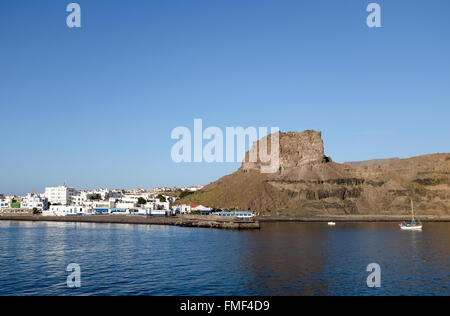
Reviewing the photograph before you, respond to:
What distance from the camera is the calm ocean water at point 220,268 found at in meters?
41.0

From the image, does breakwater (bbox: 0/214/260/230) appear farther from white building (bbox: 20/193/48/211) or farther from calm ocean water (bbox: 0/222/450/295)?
calm ocean water (bbox: 0/222/450/295)

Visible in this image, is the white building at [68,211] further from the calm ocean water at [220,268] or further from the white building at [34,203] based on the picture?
the calm ocean water at [220,268]

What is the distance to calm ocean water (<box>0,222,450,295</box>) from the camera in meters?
41.0

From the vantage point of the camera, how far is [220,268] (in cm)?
5259

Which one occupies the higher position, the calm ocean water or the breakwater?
the calm ocean water

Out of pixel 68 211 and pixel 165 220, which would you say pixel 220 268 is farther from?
pixel 68 211

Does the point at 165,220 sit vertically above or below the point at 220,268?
below

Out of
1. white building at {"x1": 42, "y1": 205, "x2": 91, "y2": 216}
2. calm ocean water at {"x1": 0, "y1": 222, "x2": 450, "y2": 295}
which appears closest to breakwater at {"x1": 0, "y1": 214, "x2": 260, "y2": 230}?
white building at {"x1": 42, "y1": 205, "x2": 91, "y2": 216}

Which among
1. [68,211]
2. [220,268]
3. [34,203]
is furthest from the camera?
[34,203]

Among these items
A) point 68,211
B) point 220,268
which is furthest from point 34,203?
point 220,268

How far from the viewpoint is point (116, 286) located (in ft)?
136

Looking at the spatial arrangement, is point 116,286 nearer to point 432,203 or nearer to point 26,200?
point 26,200

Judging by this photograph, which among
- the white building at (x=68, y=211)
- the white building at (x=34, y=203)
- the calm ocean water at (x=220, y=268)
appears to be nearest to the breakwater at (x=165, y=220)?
the white building at (x=68, y=211)
